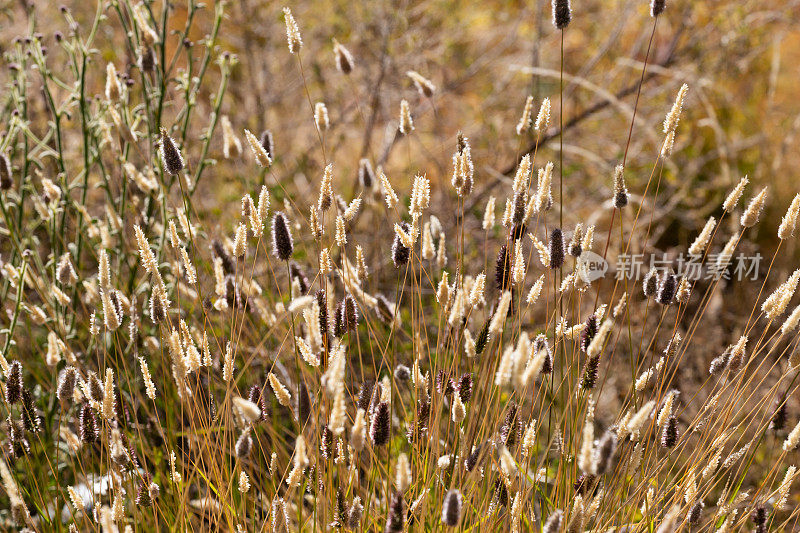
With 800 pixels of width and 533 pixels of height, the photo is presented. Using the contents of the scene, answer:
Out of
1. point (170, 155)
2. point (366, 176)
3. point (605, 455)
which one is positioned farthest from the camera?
point (366, 176)

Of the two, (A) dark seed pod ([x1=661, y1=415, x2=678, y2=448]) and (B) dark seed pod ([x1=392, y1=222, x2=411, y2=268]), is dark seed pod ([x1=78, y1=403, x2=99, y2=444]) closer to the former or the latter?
(B) dark seed pod ([x1=392, y1=222, x2=411, y2=268])

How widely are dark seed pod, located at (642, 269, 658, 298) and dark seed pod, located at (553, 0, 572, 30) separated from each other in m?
0.57

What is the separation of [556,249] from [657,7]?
56 centimetres

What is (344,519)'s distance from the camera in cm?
137

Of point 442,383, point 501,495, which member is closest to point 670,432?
point 501,495

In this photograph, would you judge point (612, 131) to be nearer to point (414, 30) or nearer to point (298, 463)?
point (414, 30)

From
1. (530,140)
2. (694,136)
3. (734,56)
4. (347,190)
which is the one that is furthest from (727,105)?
(347,190)

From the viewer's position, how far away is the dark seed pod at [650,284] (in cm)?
163

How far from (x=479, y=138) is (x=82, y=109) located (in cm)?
298

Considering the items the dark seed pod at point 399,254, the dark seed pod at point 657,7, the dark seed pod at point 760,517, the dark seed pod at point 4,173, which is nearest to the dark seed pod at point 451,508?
the dark seed pod at point 399,254

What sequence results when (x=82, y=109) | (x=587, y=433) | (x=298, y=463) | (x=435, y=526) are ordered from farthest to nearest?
1. (x=82, y=109)
2. (x=435, y=526)
3. (x=298, y=463)
4. (x=587, y=433)

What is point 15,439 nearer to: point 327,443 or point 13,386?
point 13,386

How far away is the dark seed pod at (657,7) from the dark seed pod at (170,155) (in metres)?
1.02

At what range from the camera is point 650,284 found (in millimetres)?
1651
